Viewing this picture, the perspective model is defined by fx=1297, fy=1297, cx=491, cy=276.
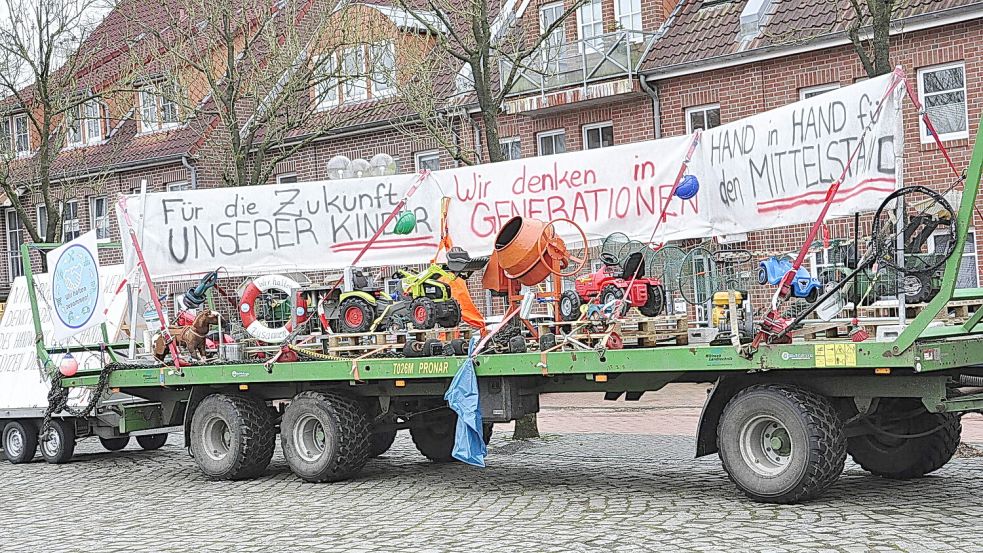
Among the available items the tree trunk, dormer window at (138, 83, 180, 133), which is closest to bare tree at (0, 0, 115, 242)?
dormer window at (138, 83, 180, 133)

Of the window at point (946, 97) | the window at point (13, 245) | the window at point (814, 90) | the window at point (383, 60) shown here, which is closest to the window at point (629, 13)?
the window at point (814, 90)

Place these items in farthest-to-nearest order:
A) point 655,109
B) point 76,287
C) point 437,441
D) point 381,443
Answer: point 655,109, point 76,287, point 381,443, point 437,441

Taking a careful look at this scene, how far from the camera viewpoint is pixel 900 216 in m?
8.35

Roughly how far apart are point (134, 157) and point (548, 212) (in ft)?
78.5

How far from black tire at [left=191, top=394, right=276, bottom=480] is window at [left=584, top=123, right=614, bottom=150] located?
47.3 feet

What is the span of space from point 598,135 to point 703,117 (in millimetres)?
2454

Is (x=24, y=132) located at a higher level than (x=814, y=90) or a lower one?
higher

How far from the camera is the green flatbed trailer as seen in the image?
851 centimetres

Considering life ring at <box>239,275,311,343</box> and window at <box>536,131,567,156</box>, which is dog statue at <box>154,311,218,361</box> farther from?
window at <box>536,131,567,156</box>

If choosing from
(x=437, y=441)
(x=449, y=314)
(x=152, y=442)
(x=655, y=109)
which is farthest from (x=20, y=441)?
(x=655, y=109)

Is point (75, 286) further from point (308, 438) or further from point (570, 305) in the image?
point (570, 305)

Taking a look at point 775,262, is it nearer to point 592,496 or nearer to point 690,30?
point 592,496

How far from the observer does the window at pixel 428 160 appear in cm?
2820

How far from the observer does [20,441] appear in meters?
15.9
